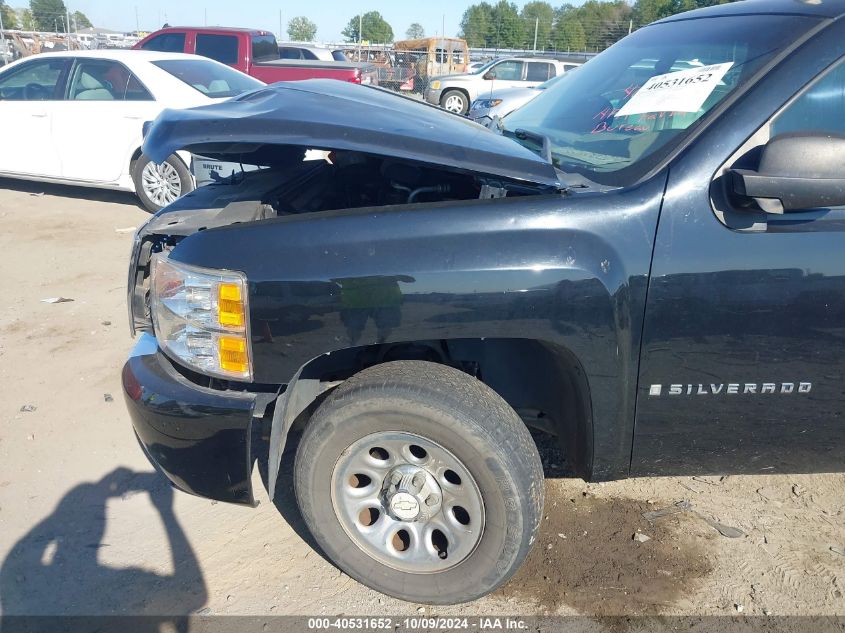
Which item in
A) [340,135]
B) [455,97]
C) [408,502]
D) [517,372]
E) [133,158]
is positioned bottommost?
[408,502]

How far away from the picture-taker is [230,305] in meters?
2.09

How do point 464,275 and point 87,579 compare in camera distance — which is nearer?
point 464,275

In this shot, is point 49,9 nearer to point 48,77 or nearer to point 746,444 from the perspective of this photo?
point 48,77

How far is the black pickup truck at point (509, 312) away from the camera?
199 cm

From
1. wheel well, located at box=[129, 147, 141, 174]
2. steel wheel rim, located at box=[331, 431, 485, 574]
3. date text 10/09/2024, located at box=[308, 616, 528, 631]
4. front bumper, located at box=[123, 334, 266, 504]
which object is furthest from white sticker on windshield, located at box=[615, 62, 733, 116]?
wheel well, located at box=[129, 147, 141, 174]

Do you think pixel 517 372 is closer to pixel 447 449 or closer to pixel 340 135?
pixel 447 449

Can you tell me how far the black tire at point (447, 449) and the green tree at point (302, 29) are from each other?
75.9 metres

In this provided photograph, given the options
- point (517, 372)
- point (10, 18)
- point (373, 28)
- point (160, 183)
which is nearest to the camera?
point (517, 372)

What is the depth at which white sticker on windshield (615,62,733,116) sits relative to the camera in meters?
2.29

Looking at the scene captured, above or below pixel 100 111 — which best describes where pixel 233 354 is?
below

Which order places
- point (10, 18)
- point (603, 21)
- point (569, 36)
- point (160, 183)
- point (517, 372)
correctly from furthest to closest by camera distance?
point (10, 18)
point (603, 21)
point (569, 36)
point (160, 183)
point (517, 372)

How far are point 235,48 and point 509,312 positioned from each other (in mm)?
11768

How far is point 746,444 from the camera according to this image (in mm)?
2256

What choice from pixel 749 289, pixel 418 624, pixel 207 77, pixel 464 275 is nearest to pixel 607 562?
pixel 418 624
